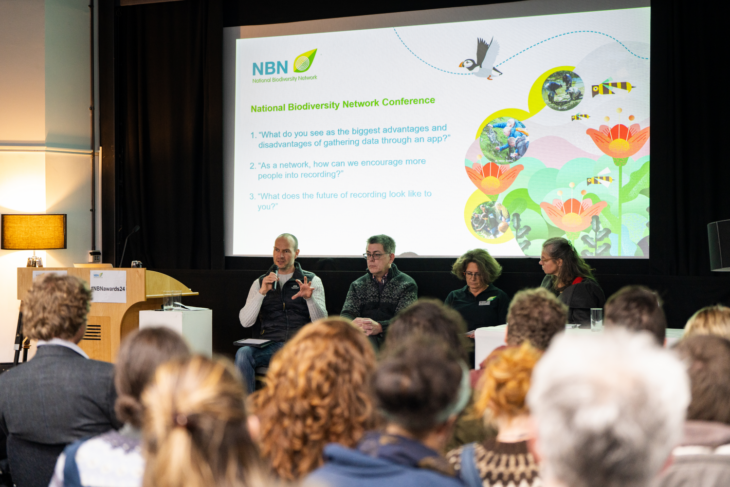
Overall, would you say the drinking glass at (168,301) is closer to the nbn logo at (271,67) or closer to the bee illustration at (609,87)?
the nbn logo at (271,67)

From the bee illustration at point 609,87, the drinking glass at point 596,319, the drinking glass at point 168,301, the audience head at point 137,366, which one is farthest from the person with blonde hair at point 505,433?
the bee illustration at point 609,87

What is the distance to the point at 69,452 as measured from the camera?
1.42m

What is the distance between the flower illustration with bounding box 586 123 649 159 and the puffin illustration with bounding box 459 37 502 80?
0.92 m

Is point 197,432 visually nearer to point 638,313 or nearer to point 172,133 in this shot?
point 638,313

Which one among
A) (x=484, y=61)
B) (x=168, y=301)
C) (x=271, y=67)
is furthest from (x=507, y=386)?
(x=271, y=67)

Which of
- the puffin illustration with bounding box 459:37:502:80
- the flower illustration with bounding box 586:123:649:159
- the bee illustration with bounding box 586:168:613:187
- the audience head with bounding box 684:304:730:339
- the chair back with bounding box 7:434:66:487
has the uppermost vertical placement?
the puffin illustration with bounding box 459:37:502:80

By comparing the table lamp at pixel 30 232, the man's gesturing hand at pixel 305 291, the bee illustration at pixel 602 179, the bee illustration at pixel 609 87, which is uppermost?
the bee illustration at pixel 609 87

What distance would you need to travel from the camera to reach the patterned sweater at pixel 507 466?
1324mm

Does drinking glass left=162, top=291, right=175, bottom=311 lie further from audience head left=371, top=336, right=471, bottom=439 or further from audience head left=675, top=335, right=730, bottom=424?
audience head left=675, top=335, right=730, bottom=424

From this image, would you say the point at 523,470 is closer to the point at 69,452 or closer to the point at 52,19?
the point at 69,452

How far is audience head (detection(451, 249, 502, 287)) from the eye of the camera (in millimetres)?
4480

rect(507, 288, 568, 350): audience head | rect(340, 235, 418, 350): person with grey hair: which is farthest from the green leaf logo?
rect(507, 288, 568, 350): audience head

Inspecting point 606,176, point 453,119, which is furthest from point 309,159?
point 606,176

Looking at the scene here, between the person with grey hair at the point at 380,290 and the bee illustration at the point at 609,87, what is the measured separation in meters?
1.89
